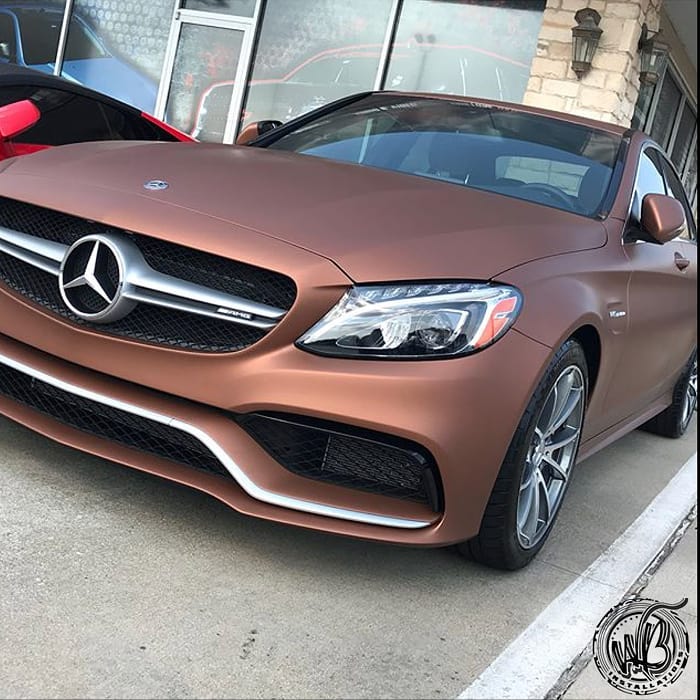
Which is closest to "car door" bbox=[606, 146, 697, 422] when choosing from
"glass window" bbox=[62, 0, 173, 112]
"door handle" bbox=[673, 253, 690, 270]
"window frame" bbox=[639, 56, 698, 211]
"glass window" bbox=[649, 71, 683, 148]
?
"door handle" bbox=[673, 253, 690, 270]

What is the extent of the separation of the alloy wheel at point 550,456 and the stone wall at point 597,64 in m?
6.07

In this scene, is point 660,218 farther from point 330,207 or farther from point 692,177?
point 692,177

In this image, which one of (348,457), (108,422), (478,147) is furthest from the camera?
(478,147)

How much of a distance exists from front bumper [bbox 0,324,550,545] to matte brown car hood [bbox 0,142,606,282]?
248 millimetres

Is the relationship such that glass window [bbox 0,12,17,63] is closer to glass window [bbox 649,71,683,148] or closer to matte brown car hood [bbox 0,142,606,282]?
glass window [bbox 649,71,683,148]

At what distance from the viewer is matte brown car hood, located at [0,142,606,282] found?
2.42 m

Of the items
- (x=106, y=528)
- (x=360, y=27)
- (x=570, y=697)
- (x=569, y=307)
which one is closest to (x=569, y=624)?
(x=570, y=697)

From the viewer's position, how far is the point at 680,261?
12.9 feet

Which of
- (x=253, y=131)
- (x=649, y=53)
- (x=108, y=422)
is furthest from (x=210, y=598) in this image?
(x=649, y=53)

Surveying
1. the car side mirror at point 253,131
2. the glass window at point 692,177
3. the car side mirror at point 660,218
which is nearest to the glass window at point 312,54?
the glass window at point 692,177

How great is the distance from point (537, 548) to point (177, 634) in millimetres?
A: 1215

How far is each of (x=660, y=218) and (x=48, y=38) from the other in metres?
9.74

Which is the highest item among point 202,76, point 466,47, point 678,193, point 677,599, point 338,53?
point 466,47

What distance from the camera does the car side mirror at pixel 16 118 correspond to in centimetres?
389
